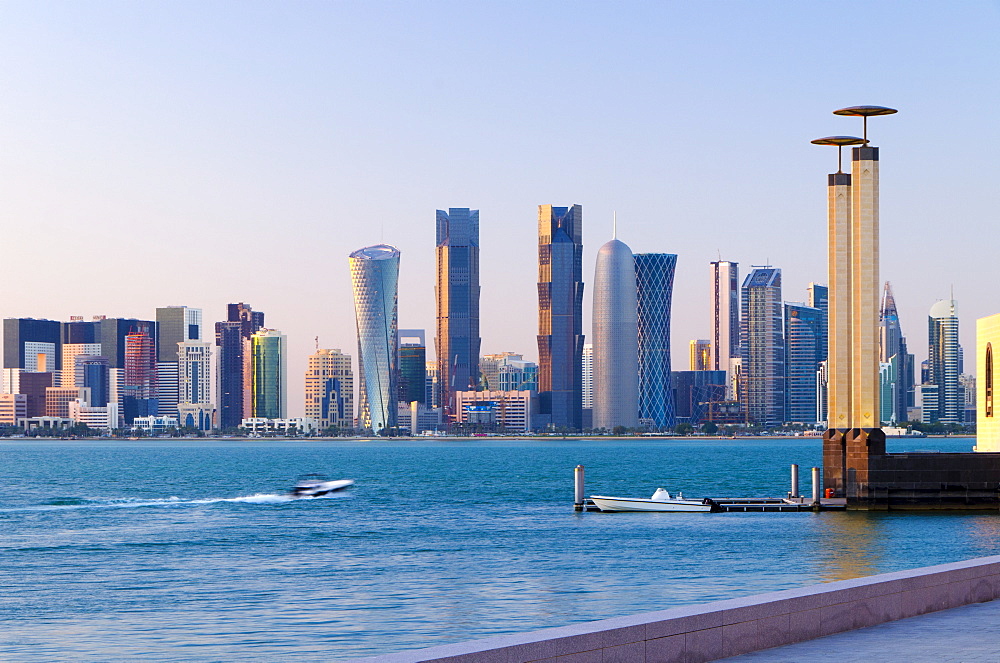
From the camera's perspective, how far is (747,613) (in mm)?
13227

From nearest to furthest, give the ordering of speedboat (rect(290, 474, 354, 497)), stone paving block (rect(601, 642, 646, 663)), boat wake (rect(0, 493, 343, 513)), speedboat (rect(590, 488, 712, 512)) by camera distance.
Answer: stone paving block (rect(601, 642, 646, 663))
speedboat (rect(590, 488, 712, 512))
boat wake (rect(0, 493, 343, 513))
speedboat (rect(290, 474, 354, 497))

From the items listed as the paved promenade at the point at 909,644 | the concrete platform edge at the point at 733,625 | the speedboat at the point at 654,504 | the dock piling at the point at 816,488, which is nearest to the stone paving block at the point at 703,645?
the concrete platform edge at the point at 733,625

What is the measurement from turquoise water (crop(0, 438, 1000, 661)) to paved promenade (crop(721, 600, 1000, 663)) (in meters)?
15.5

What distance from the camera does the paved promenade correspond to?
12750 millimetres

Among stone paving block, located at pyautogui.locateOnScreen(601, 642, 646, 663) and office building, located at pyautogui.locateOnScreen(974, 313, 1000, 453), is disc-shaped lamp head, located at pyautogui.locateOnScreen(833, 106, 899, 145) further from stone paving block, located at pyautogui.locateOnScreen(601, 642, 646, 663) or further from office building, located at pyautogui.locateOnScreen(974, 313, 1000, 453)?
stone paving block, located at pyautogui.locateOnScreen(601, 642, 646, 663)

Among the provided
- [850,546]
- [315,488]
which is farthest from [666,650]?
[315,488]

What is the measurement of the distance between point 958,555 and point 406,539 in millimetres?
24877

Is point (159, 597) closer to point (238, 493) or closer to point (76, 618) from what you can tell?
point (76, 618)

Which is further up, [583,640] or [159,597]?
[583,640]

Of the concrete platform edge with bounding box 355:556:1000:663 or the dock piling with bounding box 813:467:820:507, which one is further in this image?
the dock piling with bounding box 813:467:820:507

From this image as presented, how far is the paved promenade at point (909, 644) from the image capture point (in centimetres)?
1275

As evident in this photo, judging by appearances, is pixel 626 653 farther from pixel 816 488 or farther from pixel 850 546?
pixel 816 488

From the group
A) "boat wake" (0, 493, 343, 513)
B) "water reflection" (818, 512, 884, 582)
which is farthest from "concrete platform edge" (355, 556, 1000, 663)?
"boat wake" (0, 493, 343, 513)

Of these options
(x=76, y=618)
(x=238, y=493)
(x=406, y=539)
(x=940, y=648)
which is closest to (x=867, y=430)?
(x=406, y=539)
